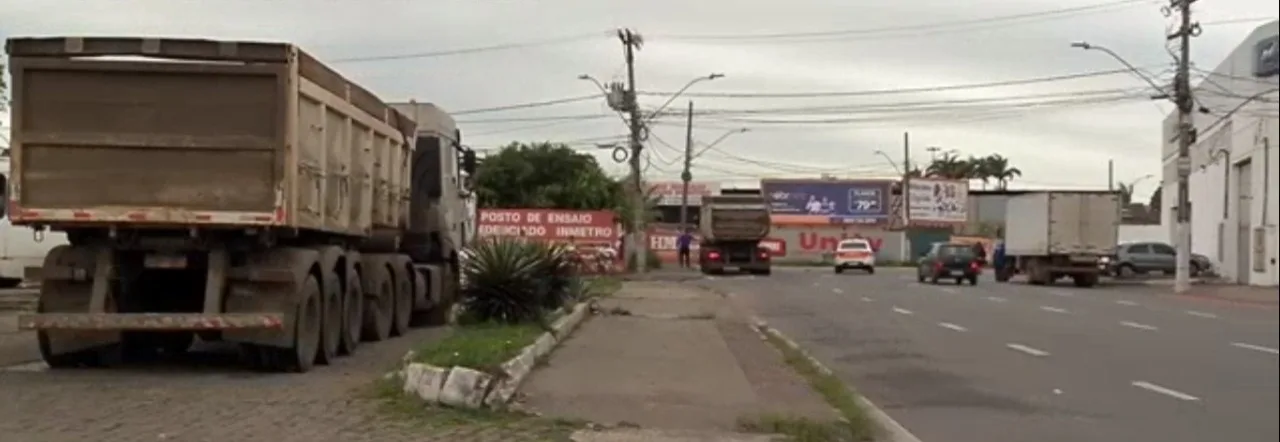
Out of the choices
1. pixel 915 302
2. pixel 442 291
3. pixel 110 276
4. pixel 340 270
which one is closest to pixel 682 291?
pixel 915 302

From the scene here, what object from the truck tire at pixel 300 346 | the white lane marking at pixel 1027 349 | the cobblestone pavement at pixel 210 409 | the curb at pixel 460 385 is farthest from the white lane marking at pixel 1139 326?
the curb at pixel 460 385

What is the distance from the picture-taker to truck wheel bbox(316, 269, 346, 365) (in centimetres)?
1562

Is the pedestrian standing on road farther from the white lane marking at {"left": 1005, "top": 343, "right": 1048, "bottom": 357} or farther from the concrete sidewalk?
the white lane marking at {"left": 1005, "top": 343, "right": 1048, "bottom": 357}

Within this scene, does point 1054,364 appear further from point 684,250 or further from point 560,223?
point 684,250

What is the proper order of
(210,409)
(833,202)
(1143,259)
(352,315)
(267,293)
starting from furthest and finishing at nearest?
(833,202) → (1143,259) → (352,315) → (267,293) → (210,409)

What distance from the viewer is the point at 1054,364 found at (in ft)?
61.0

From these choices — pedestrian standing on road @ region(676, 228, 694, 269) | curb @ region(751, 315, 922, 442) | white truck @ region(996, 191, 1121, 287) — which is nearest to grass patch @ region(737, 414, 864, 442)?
curb @ region(751, 315, 922, 442)

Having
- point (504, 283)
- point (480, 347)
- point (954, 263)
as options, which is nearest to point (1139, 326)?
point (504, 283)

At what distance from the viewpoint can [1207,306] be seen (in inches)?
1383

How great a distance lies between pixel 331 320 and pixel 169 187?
8.92ft

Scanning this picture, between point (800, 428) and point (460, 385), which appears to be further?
point (460, 385)

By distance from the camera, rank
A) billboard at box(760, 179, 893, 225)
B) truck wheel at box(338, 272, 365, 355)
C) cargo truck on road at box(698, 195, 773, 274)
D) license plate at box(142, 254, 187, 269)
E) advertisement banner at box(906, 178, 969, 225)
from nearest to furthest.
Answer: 1. license plate at box(142, 254, 187, 269)
2. truck wheel at box(338, 272, 365, 355)
3. cargo truck on road at box(698, 195, 773, 274)
4. advertisement banner at box(906, 178, 969, 225)
5. billboard at box(760, 179, 893, 225)

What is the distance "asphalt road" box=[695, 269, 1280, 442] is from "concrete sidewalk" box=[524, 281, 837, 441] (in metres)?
0.92

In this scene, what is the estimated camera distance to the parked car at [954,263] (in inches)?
2047
